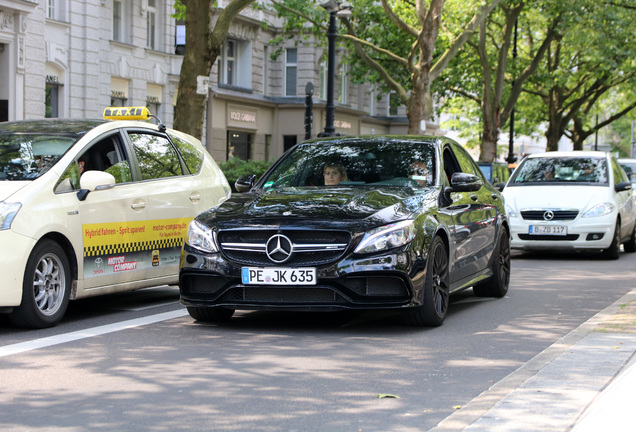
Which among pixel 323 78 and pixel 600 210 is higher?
pixel 323 78

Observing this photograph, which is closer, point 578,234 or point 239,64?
point 578,234

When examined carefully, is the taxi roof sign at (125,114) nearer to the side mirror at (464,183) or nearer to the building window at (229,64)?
the side mirror at (464,183)

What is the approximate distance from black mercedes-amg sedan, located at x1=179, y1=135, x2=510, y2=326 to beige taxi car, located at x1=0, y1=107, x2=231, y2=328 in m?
0.93

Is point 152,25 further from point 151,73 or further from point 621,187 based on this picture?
point 621,187

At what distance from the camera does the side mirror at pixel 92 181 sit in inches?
324

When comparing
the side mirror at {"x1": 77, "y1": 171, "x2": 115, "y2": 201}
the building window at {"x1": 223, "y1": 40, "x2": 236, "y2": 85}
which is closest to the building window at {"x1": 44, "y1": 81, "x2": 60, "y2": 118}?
the building window at {"x1": 223, "y1": 40, "x2": 236, "y2": 85}

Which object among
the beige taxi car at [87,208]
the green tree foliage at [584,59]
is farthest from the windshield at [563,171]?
the green tree foliage at [584,59]

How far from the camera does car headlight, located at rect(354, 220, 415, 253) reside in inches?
291

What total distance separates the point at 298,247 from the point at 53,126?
2.75m

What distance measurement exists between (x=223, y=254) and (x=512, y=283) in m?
5.51

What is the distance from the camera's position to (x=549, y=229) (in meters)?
15.7

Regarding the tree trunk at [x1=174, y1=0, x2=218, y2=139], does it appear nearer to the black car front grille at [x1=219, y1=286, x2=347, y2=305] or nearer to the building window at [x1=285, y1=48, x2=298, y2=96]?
the black car front grille at [x1=219, y1=286, x2=347, y2=305]

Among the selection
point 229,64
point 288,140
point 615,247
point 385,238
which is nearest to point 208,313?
point 385,238

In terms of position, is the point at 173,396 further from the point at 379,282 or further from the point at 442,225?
the point at 442,225
